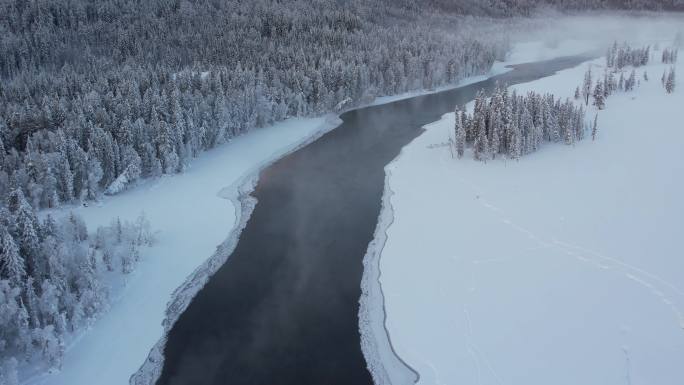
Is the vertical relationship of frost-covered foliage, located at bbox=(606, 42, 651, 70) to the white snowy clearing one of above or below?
above

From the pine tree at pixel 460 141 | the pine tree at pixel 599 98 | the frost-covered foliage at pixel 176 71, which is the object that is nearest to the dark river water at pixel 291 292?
the pine tree at pixel 460 141

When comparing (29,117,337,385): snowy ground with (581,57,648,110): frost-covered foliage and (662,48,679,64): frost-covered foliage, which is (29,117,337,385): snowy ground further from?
(662,48,679,64): frost-covered foliage

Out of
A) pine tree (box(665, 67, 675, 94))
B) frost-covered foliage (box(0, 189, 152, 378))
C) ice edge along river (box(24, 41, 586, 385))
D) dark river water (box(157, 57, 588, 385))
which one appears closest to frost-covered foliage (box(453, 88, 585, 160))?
dark river water (box(157, 57, 588, 385))

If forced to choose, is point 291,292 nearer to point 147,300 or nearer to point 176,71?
point 147,300

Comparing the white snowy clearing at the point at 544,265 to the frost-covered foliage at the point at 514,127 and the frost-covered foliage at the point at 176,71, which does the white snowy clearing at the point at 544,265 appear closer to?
the frost-covered foliage at the point at 514,127

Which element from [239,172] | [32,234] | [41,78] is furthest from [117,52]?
[32,234]

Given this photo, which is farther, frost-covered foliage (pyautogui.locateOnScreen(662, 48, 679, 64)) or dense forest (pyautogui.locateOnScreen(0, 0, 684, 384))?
frost-covered foliage (pyautogui.locateOnScreen(662, 48, 679, 64))

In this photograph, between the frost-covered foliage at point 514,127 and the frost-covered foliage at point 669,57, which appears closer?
the frost-covered foliage at point 514,127
